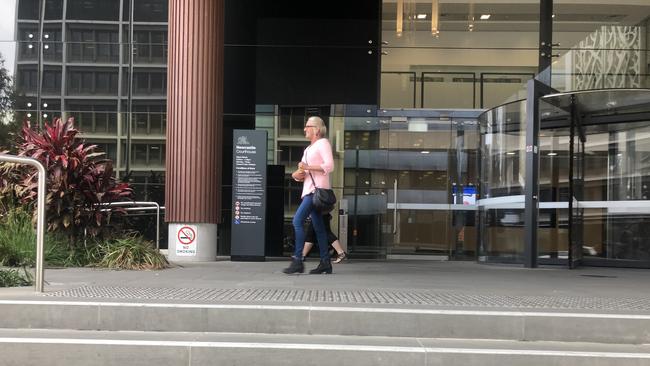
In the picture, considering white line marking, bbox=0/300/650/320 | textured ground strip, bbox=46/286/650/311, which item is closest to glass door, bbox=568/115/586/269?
textured ground strip, bbox=46/286/650/311

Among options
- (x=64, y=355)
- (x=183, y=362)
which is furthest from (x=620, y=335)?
(x=64, y=355)

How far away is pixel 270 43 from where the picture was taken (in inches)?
506

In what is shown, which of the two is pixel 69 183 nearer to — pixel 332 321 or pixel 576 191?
pixel 332 321

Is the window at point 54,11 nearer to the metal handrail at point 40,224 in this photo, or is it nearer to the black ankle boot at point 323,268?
the metal handrail at point 40,224

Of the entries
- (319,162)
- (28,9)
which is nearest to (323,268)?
(319,162)

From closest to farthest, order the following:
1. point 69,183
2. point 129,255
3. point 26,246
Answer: point 26,246
point 129,255
point 69,183

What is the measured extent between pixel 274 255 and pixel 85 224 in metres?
4.12

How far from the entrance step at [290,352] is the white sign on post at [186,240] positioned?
5.07 m

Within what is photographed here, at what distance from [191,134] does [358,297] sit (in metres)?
5.22

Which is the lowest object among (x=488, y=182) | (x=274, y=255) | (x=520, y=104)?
(x=274, y=255)

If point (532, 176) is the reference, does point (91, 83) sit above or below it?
above

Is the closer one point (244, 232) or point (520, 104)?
point (244, 232)

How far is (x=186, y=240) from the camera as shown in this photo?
9.62 meters

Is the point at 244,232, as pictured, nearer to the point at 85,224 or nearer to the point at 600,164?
the point at 85,224
